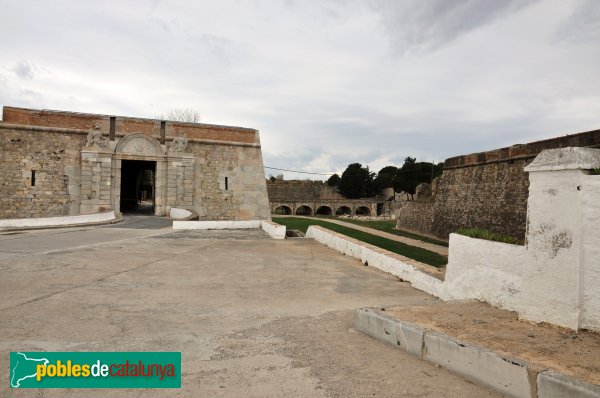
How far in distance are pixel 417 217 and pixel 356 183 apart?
42.3m

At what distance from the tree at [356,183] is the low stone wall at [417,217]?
37707mm

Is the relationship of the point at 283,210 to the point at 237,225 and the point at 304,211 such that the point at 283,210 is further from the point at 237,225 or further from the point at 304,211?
the point at 237,225

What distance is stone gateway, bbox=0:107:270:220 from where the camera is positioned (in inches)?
684

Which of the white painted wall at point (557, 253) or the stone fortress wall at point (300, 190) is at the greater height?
the stone fortress wall at point (300, 190)

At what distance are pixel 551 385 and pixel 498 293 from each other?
1.88m

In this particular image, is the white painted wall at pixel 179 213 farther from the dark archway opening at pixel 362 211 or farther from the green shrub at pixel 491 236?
the dark archway opening at pixel 362 211

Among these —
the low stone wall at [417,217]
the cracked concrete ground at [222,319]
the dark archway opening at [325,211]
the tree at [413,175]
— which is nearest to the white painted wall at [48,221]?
the cracked concrete ground at [222,319]

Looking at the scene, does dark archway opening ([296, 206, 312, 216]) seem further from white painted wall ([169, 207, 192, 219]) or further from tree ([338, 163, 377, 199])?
white painted wall ([169, 207, 192, 219])

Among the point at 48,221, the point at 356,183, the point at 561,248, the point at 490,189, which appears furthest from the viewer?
the point at 356,183

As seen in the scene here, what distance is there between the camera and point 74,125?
1844 centimetres

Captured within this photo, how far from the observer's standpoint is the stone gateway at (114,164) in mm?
17375
